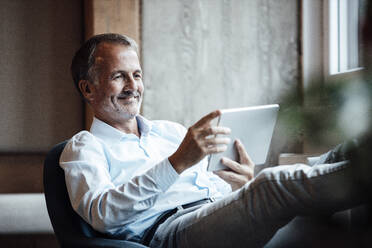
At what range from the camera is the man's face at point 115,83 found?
1629mm

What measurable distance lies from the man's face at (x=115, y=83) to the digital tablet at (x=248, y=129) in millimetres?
467

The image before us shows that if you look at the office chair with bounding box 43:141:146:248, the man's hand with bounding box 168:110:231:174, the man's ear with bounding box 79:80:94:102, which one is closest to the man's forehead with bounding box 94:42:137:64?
the man's ear with bounding box 79:80:94:102

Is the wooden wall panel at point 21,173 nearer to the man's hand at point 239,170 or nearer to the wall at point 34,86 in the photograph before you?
the wall at point 34,86

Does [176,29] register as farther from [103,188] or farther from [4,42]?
[103,188]

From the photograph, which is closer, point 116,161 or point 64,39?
point 116,161

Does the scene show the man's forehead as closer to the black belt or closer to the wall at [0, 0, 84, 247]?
the black belt

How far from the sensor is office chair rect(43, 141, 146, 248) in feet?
Result: 3.72

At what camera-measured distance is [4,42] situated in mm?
2980

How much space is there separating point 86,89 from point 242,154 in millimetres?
709

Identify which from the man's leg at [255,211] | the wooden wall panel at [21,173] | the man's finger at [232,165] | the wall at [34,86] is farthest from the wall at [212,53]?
the man's leg at [255,211]

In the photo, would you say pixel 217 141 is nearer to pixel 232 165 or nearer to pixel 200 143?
pixel 200 143

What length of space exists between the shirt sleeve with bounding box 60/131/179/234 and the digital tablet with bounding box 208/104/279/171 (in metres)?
0.18

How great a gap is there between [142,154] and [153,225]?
0.29m

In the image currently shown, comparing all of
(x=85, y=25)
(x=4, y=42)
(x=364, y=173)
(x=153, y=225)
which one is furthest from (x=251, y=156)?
(x=4, y=42)
